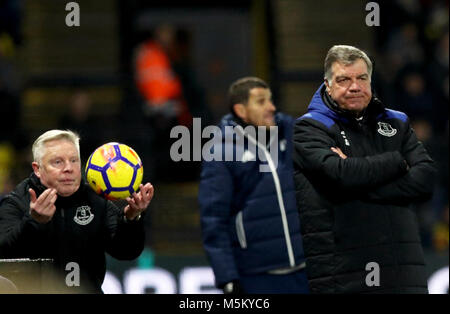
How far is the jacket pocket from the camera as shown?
26.2ft

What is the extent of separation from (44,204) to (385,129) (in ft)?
6.95

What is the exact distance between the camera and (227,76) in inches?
677

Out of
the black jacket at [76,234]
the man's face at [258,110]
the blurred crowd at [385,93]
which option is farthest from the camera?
the blurred crowd at [385,93]

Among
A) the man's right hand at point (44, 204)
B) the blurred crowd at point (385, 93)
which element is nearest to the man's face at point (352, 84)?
the man's right hand at point (44, 204)

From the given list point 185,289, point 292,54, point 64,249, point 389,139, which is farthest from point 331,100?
point 292,54

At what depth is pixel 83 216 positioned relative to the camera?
21.2 ft

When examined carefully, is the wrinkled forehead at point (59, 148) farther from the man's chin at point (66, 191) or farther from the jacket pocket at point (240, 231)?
the jacket pocket at point (240, 231)

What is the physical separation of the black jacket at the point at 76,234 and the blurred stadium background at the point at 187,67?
271 inches

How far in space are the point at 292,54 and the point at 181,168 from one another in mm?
2695

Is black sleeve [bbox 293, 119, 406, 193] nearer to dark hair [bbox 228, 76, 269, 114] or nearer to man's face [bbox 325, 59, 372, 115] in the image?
man's face [bbox 325, 59, 372, 115]

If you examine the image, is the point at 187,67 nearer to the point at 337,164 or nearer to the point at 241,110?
→ the point at 241,110

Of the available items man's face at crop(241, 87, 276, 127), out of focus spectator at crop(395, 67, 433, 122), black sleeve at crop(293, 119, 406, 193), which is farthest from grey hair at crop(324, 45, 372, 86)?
out of focus spectator at crop(395, 67, 433, 122)

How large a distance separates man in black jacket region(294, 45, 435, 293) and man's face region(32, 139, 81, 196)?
1.37 meters

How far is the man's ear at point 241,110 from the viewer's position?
8.23 metres
